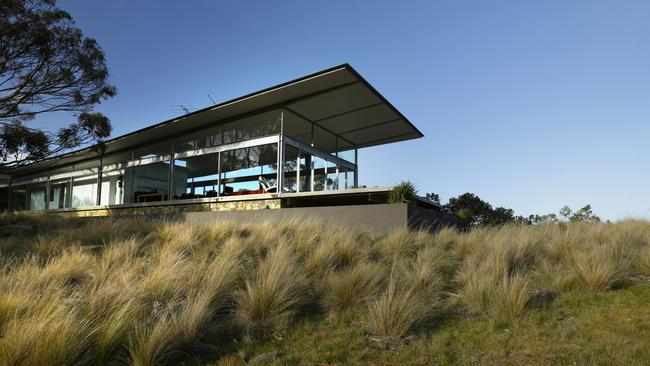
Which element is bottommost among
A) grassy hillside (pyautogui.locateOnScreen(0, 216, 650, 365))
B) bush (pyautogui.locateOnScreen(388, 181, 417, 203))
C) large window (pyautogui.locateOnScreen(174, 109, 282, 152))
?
grassy hillside (pyautogui.locateOnScreen(0, 216, 650, 365))

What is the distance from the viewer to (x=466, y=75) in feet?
41.1

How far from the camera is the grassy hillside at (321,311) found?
2.89m

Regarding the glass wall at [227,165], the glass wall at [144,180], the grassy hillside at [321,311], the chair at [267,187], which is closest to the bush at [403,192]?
the glass wall at [227,165]

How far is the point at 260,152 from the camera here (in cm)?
1501

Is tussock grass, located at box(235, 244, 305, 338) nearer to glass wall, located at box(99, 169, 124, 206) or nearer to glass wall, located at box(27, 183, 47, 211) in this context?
glass wall, located at box(99, 169, 124, 206)

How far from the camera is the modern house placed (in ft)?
42.8

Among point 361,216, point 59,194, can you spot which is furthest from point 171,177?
point 59,194

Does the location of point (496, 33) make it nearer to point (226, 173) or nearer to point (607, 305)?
point (607, 305)

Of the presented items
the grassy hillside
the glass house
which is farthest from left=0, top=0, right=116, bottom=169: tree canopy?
the grassy hillside

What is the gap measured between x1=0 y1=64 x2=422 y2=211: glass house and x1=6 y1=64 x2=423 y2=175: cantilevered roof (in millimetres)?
33

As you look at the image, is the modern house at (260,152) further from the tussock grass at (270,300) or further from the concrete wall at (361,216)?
the tussock grass at (270,300)

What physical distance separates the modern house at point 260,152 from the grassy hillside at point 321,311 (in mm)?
6543

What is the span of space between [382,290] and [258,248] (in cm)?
248

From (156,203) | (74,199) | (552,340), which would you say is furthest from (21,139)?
(552,340)
